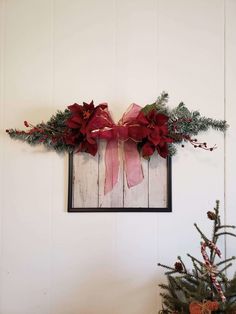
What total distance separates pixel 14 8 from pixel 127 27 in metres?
0.51

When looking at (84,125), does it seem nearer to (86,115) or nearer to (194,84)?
(86,115)

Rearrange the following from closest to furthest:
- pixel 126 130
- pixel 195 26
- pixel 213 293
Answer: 1. pixel 213 293
2. pixel 126 130
3. pixel 195 26

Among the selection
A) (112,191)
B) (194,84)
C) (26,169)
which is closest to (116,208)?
(112,191)

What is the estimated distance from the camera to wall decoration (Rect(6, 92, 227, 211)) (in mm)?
966

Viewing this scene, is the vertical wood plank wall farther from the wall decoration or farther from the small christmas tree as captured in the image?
the small christmas tree

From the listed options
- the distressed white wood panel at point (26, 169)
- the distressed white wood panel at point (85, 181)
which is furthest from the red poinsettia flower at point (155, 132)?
the distressed white wood panel at point (26, 169)

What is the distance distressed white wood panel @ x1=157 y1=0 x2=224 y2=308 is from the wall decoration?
0.04 meters

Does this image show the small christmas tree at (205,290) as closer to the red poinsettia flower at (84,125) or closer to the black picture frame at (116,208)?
the black picture frame at (116,208)

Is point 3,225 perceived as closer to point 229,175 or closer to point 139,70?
point 139,70

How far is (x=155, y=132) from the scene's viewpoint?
0.96m

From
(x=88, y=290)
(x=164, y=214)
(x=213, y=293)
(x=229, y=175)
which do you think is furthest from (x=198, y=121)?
(x=88, y=290)

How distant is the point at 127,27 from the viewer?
1.08m

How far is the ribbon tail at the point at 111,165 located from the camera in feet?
3.39

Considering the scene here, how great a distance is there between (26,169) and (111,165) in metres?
0.37
